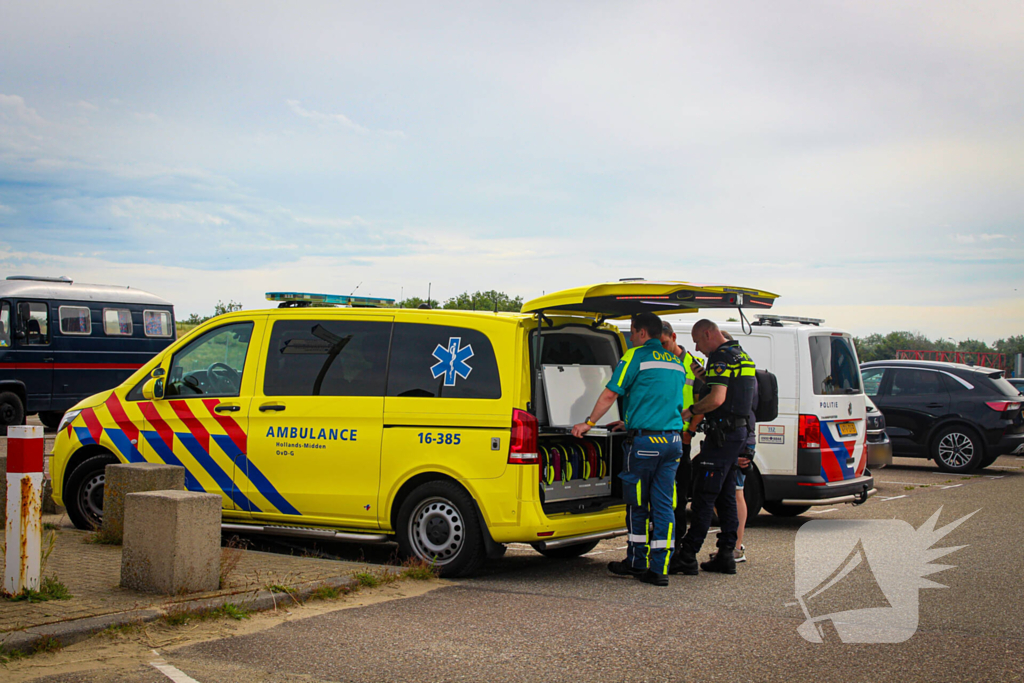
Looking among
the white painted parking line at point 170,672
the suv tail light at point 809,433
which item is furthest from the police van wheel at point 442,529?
the suv tail light at point 809,433

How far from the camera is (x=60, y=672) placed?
4.59m

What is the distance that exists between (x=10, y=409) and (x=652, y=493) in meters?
14.9

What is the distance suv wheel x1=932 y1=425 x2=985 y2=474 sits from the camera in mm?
15752

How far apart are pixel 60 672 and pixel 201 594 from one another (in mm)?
1409

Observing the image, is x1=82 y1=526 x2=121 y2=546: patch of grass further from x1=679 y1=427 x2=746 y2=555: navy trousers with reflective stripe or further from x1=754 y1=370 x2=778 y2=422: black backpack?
x1=754 y1=370 x2=778 y2=422: black backpack

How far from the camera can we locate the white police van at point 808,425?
9.40 metres

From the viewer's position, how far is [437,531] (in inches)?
278

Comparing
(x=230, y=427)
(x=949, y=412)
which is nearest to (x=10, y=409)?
(x=230, y=427)

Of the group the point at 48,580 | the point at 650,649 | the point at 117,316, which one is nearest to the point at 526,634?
the point at 650,649

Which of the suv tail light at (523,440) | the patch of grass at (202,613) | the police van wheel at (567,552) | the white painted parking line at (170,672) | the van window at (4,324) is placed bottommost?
the police van wheel at (567,552)

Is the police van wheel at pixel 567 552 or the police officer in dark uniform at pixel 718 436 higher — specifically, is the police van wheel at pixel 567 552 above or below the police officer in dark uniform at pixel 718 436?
below

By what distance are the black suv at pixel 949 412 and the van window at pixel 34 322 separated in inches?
596

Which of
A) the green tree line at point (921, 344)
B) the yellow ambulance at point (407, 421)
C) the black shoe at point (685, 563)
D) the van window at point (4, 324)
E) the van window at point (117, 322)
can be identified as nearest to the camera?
the yellow ambulance at point (407, 421)

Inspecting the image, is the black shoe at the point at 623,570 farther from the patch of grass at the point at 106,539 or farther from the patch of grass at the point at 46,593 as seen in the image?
the patch of grass at the point at 106,539
